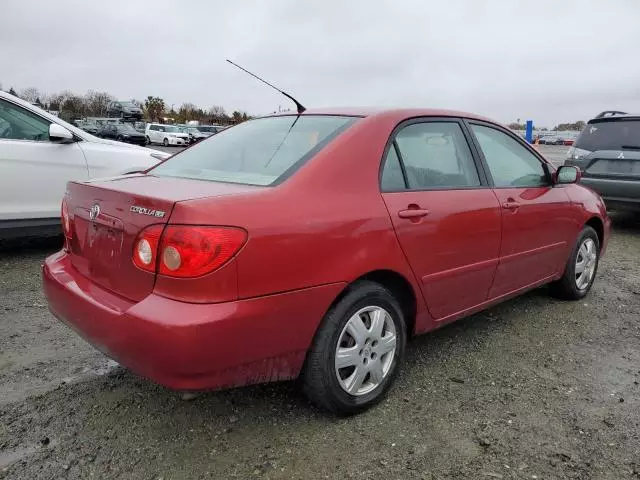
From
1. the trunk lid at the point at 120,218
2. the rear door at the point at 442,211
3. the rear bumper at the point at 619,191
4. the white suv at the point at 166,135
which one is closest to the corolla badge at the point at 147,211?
the trunk lid at the point at 120,218

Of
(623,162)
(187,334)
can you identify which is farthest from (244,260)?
(623,162)

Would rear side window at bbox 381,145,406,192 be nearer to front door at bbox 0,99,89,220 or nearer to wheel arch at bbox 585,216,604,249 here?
wheel arch at bbox 585,216,604,249

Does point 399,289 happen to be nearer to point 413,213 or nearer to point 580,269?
point 413,213

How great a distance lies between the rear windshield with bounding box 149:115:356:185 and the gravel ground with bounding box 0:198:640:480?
3.71ft

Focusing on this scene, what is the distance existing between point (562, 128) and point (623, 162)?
297ft

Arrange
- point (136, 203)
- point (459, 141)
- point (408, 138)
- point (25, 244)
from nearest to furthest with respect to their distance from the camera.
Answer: point (136, 203), point (408, 138), point (459, 141), point (25, 244)

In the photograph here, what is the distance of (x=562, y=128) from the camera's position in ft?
292

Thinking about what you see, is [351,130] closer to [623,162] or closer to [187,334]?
[187,334]

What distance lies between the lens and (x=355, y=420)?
2590 mm

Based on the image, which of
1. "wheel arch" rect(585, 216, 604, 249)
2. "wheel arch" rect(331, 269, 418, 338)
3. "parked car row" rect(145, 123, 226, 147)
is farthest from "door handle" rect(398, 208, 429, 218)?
"parked car row" rect(145, 123, 226, 147)

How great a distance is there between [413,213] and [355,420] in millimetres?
1041

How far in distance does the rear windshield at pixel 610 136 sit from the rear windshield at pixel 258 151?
598 centimetres

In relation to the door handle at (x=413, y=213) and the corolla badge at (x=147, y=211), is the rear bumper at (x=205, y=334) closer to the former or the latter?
the corolla badge at (x=147, y=211)

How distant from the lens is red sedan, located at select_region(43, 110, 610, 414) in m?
2.06
